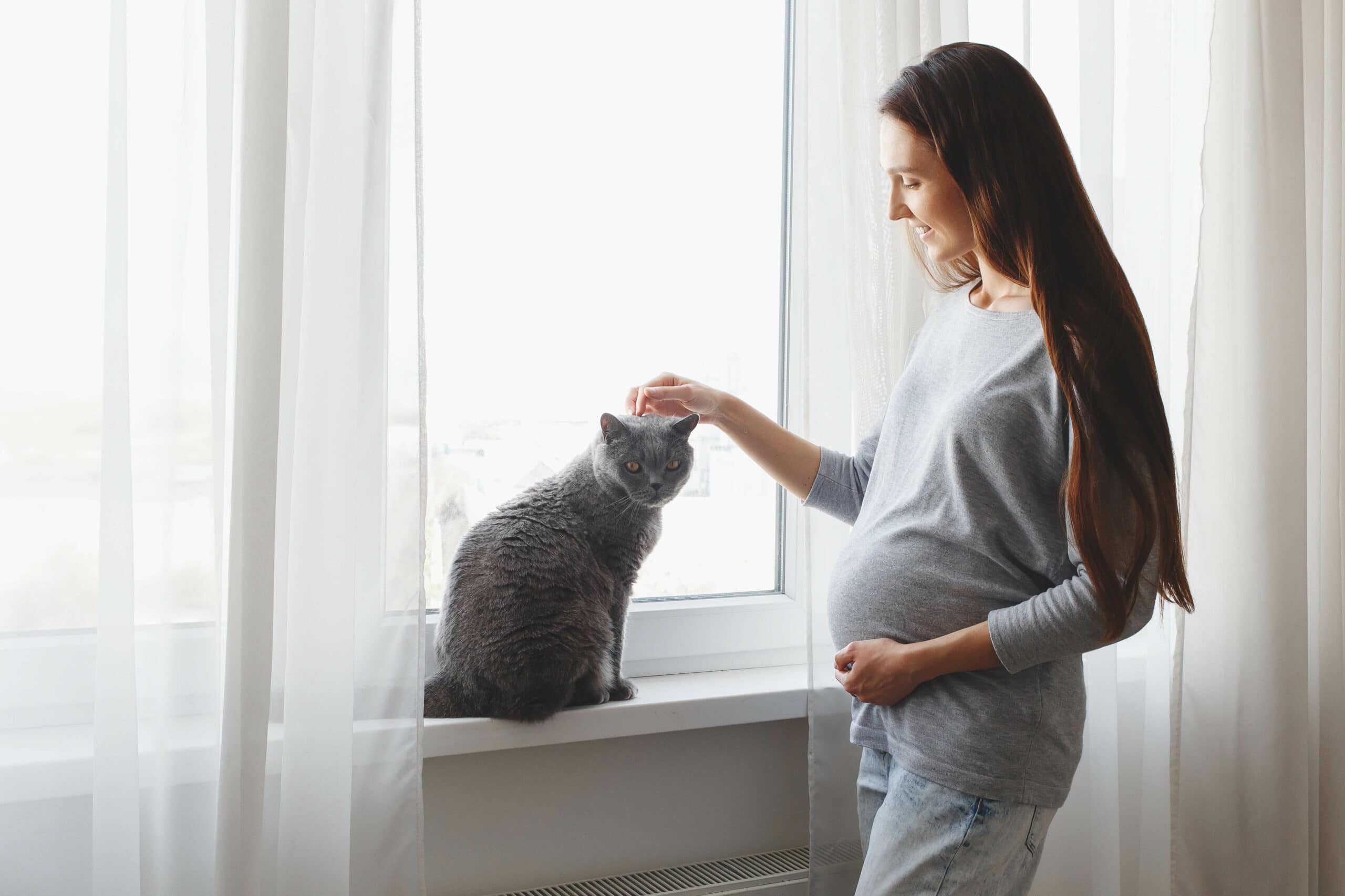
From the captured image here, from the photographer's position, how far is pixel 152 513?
972 millimetres

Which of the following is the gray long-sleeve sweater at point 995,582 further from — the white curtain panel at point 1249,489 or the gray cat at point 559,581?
the white curtain panel at point 1249,489

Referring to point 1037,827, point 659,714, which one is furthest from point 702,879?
point 1037,827

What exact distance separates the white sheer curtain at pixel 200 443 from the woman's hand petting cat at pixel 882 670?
0.52 m

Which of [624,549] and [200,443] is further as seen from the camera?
[624,549]

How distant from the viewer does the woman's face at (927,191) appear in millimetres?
962

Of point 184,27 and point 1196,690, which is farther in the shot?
point 1196,690

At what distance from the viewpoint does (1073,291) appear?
89 cm

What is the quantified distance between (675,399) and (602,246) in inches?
16.2

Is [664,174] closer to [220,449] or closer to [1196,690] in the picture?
[220,449]

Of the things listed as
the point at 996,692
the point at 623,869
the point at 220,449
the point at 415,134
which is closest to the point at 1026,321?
the point at 996,692

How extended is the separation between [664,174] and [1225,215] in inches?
36.4

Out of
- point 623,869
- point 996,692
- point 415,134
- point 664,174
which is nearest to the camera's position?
point 996,692

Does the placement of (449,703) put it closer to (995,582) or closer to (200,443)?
(200,443)

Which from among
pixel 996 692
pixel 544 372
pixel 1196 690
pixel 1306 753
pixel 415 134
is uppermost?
pixel 415 134
